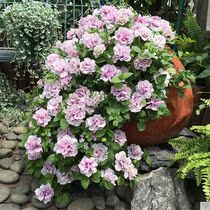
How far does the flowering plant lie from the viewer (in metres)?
2.98

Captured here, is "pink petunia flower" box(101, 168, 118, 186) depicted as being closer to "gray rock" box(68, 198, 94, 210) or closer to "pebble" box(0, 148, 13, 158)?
"gray rock" box(68, 198, 94, 210)

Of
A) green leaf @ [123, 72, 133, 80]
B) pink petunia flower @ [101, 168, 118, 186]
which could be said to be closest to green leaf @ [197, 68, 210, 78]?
green leaf @ [123, 72, 133, 80]

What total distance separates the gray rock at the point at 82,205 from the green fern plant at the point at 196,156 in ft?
2.16

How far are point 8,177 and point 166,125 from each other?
48.2 inches

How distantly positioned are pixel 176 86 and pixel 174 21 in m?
2.26

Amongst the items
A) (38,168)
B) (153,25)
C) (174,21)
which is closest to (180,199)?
(38,168)

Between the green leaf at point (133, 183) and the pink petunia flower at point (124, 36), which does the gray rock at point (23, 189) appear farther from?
the pink petunia flower at point (124, 36)

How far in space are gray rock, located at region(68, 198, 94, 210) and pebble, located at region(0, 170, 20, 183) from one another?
1.61 feet

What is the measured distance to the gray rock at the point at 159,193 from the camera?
3086 millimetres

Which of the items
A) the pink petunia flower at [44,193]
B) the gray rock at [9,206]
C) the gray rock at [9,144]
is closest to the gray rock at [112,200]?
the pink petunia flower at [44,193]

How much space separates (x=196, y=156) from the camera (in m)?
3.03

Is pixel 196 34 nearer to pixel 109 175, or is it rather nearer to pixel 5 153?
pixel 109 175

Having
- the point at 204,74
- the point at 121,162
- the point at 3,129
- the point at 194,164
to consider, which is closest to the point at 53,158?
the point at 121,162

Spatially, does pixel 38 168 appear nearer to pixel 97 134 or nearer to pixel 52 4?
pixel 97 134
